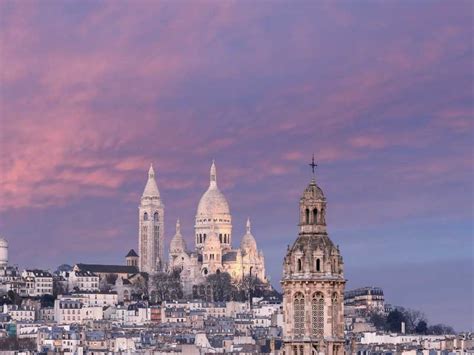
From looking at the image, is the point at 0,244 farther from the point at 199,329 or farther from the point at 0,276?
the point at 199,329

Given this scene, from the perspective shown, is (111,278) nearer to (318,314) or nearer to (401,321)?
(401,321)

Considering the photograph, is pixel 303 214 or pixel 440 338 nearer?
pixel 303 214

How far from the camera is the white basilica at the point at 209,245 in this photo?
15988cm

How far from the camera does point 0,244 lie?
16788 centimetres

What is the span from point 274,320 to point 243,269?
3397 centimetres

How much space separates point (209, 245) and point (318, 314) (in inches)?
5384

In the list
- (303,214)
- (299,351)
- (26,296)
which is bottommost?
(299,351)

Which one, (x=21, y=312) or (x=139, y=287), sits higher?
(x=139, y=287)

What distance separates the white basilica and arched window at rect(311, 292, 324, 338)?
13243 centimetres

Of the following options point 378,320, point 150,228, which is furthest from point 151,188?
point 378,320

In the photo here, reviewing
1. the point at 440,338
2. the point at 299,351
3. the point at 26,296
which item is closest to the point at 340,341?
the point at 299,351

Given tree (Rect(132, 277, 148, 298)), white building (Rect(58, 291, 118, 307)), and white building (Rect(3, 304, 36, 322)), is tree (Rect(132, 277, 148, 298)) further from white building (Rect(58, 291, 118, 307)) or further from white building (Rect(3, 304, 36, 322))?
white building (Rect(3, 304, 36, 322))

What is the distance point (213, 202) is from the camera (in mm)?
163500

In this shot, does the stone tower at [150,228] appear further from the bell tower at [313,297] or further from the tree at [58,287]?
the bell tower at [313,297]
